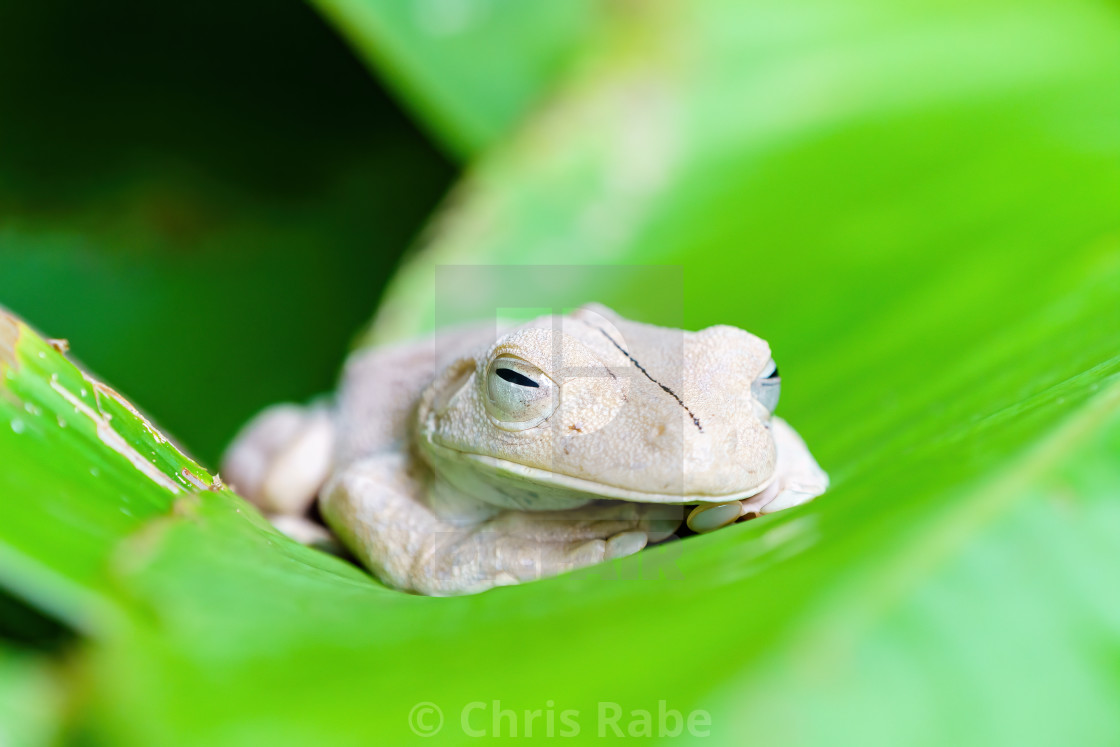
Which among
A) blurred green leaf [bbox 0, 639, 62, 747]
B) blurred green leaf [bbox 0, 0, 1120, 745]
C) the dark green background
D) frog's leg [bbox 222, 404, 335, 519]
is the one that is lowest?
blurred green leaf [bbox 0, 639, 62, 747]

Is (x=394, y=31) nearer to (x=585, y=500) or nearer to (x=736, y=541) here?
(x=585, y=500)

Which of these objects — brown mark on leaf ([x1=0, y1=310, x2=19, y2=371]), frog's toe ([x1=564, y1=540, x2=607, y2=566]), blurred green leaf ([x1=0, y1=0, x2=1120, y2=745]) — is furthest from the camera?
frog's toe ([x1=564, y1=540, x2=607, y2=566])

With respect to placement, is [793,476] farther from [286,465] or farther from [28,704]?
[286,465]

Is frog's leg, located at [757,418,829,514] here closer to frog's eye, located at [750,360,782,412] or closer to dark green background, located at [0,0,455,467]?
frog's eye, located at [750,360,782,412]

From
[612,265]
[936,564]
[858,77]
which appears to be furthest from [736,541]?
[858,77]

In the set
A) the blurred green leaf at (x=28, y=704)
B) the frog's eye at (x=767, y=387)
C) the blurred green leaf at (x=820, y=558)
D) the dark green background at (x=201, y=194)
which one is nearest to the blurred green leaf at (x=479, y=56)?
the dark green background at (x=201, y=194)

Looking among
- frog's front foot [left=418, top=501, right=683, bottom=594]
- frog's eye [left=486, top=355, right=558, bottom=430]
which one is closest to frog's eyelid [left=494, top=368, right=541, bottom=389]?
frog's eye [left=486, top=355, right=558, bottom=430]
